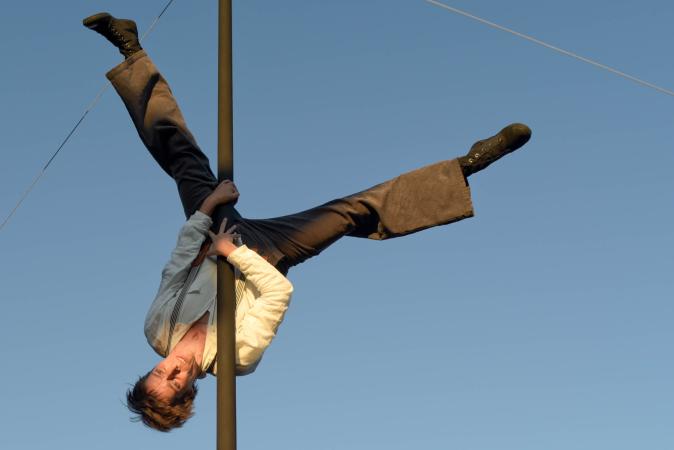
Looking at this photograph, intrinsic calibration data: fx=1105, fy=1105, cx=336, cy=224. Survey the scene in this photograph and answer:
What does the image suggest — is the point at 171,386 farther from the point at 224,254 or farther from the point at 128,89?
the point at 128,89

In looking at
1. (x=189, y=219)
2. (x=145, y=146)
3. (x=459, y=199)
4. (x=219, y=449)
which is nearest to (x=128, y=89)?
(x=145, y=146)

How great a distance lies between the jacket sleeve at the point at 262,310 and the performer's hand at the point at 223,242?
0.33ft

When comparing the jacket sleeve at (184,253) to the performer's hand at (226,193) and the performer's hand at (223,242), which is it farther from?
the performer's hand at (226,193)

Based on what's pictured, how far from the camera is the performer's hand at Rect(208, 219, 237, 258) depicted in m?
4.35

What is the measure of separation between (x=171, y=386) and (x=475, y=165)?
1.68 m

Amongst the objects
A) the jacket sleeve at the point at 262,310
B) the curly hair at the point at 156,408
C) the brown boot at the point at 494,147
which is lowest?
the curly hair at the point at 156,408

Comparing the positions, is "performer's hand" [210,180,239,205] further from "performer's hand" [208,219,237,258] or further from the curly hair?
the curly hair

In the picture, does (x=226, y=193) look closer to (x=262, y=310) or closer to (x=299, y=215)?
(x=262, y=310)

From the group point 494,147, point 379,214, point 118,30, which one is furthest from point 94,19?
point 494,147

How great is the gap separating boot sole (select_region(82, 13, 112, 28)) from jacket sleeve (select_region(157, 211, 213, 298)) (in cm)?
106

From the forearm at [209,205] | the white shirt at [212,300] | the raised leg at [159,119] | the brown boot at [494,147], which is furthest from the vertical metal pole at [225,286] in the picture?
the brown boot at [494,147]

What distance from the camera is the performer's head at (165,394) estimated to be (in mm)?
4785

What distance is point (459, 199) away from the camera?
497cm

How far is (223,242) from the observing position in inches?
173
